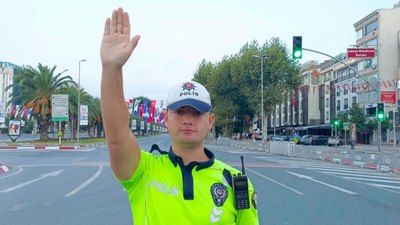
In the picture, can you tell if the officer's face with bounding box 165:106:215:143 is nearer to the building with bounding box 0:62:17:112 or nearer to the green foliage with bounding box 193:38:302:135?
the green foliage with bounding box 193:38:302:135

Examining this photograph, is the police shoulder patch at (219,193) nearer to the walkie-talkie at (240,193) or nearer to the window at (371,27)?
the walkie-talkie at (240,193)

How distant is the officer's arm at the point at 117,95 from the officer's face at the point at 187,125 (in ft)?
0.86

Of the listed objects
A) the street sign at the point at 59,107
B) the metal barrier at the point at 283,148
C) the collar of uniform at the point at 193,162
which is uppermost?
the street sign at the point at 59,107

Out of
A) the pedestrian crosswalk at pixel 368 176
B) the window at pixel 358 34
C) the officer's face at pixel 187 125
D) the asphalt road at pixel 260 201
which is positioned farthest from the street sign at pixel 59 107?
the officer's face at pixel 187 125

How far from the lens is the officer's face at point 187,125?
2.66 metres

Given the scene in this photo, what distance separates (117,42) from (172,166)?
2.39 feet

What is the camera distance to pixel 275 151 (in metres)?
41.6

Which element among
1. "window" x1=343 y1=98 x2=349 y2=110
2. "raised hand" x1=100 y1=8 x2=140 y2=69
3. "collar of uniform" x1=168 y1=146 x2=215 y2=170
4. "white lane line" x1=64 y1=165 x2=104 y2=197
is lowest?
"white lane line" x1=64 y1=165 x2=104 y2=197

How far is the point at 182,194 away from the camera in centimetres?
248

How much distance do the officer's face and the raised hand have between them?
46cm

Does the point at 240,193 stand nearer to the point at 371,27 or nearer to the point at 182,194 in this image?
the point at 182,194

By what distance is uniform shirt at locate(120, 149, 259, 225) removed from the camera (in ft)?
8.00

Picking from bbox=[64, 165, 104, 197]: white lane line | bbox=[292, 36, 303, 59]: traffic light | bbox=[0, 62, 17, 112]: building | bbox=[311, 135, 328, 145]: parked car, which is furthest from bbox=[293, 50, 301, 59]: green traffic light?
bbox=[0, 62, 17, 112]: building

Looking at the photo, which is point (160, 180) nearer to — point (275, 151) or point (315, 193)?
point (315, 193)
